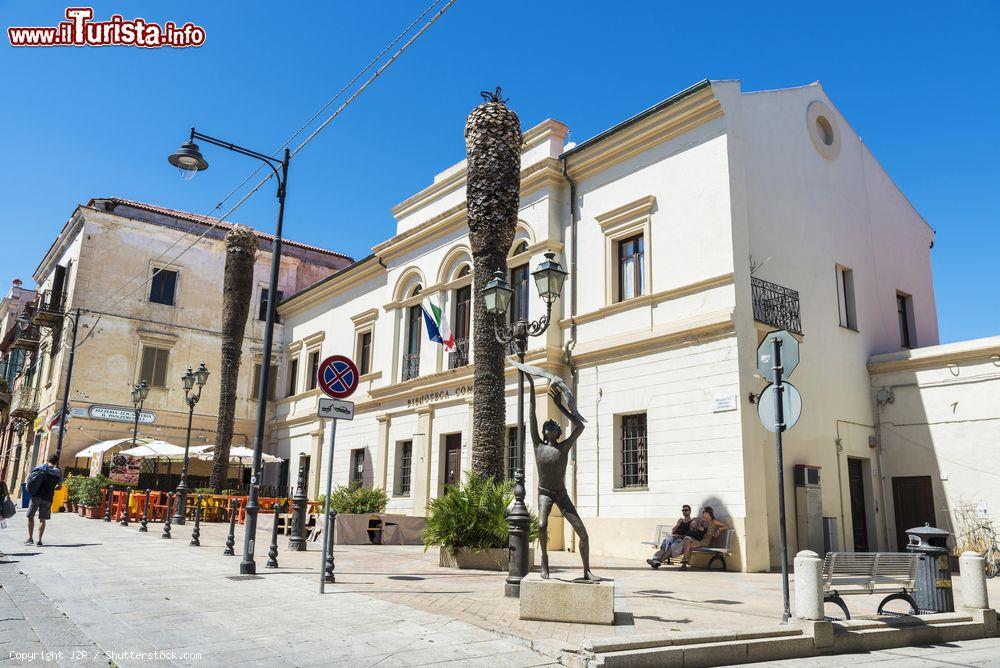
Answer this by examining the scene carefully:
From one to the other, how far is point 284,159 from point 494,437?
6.25m

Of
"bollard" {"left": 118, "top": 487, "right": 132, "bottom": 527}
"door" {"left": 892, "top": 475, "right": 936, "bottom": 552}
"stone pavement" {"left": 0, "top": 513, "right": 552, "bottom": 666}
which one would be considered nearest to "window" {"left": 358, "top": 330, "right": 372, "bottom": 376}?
"bollard" {"left": 118, "top": 487, "right": 132, "bottom": 527}

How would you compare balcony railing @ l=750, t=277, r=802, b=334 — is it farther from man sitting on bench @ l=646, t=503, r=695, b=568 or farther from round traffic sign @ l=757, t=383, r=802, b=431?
round traffic sign @ l=757, t=383, r=802, b=431

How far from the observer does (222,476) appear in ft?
84.1

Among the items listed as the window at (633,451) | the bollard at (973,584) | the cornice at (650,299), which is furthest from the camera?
the window at (633,451)

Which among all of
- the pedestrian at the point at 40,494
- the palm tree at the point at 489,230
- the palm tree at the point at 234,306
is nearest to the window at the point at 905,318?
the palm tree at the point at 489,230

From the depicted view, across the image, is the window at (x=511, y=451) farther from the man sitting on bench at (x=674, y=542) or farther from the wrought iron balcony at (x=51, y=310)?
the wrought iron balcony at (x=51, y=310)

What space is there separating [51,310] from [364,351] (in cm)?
1430

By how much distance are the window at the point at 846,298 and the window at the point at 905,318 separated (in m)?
2.34

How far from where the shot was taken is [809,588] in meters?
6.87

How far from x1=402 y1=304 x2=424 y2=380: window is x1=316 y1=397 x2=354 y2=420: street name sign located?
549 inches

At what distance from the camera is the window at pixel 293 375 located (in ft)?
103

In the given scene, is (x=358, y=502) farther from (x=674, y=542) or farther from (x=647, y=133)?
(x=647, y=133)

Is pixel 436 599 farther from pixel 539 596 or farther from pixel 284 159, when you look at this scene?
pixel 284 159

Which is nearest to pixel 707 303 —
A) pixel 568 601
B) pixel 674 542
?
pixel 674 542
